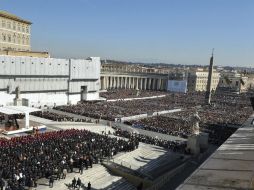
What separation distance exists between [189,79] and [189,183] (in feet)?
443

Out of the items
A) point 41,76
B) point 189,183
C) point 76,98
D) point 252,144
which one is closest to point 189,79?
point 76,98

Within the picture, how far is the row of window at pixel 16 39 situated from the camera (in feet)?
237

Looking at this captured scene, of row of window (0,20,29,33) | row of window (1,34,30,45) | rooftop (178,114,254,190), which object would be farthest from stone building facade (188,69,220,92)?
rooftop (178,114,254,190)

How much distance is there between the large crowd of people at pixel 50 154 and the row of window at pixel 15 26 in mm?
43843

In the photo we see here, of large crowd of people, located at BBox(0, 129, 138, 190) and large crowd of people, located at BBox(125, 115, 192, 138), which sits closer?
large crowd of people, located at BBox(0, 129, 138, 190)

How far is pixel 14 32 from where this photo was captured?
7556cm

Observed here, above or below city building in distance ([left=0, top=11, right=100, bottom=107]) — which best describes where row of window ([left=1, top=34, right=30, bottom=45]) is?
above

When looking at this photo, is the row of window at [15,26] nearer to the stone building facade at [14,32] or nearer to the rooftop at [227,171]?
the stone building facade at [14,32]

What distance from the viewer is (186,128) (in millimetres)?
48062

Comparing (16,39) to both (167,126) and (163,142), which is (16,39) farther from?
(163,142)

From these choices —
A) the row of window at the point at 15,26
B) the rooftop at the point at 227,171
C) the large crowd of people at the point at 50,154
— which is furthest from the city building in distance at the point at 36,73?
the rooftop at the point at 227,171

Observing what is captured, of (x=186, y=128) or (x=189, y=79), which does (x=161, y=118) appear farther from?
(x=189, y=79)

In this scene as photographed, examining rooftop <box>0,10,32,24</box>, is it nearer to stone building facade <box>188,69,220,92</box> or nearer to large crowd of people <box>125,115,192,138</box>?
large crowd of people <box>125,115,192,138</box>

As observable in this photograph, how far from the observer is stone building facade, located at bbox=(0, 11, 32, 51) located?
2825 inches
